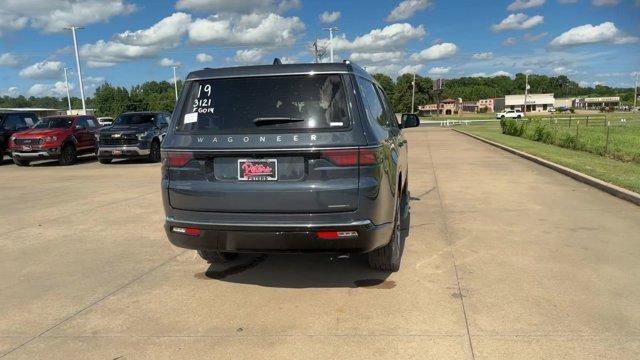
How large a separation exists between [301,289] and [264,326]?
2.58ft

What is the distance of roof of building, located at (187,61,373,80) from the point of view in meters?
3.98

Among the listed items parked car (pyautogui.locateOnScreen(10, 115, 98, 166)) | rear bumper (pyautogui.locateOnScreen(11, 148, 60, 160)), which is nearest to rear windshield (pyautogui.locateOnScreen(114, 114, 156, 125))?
parked car (pyautogui.locateOnScreen(10, 115, 98, 166))

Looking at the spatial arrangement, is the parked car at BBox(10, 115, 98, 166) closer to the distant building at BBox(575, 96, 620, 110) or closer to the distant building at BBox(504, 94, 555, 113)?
the distant building at BBox(504, 94, 555, 113)

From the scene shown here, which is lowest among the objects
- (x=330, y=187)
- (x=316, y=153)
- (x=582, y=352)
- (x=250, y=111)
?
(x=582, y=352)

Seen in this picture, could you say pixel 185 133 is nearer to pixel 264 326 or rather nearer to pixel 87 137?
pixel 264 326

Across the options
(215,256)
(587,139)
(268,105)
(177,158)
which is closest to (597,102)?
(587,139)

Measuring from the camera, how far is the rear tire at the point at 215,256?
5062mm

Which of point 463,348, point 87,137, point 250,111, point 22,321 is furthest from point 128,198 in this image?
point 87,137

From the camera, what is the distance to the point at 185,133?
4.08 m

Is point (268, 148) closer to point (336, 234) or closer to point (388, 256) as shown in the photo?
point (336, 234)

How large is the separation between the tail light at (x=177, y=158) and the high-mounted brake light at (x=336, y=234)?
1.19m

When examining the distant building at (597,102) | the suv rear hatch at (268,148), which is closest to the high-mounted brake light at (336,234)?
the suv rear hatch at (268,148)

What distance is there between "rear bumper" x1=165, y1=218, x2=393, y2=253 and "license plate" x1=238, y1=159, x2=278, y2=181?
352 millimetres

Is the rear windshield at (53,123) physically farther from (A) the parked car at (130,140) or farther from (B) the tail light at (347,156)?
(B) the tail light at (347,156)
